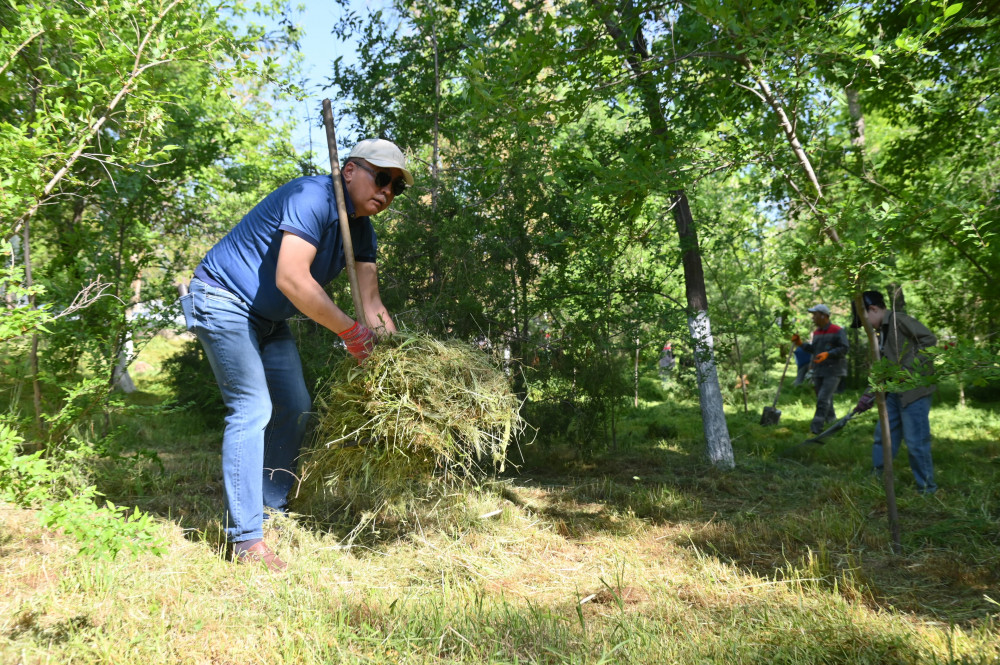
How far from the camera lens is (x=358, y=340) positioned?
10.3ft

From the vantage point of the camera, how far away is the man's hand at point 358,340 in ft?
10.2

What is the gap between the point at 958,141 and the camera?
5.34 m

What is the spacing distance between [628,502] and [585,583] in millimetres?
1501

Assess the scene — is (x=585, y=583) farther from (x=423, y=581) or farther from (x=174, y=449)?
(x=174, y=449)

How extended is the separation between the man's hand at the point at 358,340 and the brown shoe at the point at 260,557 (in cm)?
98

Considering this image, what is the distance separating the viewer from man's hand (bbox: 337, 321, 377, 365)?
311 centimetres

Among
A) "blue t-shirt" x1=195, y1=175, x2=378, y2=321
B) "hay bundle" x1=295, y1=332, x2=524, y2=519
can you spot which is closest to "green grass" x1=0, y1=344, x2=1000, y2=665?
"hay bundle" x1=295, y1=332, x2=524, y2=519

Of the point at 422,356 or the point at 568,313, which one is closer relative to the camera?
the point at 422,356

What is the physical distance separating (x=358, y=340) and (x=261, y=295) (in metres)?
0.53

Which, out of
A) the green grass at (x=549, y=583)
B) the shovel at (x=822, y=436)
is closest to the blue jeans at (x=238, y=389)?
the green grass at (x=549, y=583)

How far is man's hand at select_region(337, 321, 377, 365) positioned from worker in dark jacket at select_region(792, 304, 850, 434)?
22.2 ft

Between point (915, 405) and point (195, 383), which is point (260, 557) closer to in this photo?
point (195, 383)

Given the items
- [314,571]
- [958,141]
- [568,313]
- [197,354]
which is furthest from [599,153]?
[197,354]

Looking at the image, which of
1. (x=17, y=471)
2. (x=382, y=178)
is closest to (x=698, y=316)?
(x=382, y=178)
